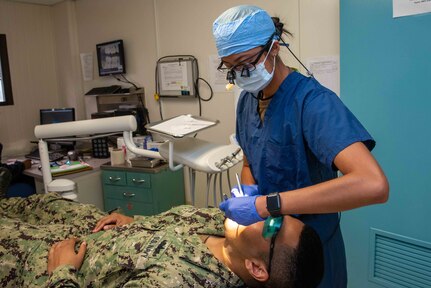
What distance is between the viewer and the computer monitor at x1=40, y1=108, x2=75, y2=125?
3594mm

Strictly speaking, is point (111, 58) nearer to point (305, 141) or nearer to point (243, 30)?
point (243, 30)

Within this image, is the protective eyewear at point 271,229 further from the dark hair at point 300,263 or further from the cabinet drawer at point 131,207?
the cabinet drawer at point 131,207

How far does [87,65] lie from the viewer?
3830mm

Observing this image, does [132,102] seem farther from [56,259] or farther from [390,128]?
[390,128]

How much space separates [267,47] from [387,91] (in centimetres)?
86

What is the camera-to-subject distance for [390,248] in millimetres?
1857

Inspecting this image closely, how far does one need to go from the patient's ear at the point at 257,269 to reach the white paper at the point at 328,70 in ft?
4.49

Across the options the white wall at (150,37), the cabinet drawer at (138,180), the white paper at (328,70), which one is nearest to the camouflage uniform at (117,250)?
the cabinet drawer at (138,180)

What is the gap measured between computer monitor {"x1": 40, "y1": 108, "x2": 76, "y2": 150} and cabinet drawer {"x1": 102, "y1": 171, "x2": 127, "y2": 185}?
0.85 m

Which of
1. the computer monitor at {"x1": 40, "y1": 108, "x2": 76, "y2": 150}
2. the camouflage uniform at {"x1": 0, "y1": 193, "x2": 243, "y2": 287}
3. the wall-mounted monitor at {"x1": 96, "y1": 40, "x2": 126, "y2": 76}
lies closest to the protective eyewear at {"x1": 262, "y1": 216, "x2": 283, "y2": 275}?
the camouflage uniform at {"x1": 0, "y1": 193, "x2": 243, "y2": 287}

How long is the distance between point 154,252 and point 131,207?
1597 mm

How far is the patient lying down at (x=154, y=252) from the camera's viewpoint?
114 cm

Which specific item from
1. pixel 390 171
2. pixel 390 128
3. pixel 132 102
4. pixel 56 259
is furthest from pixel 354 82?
pixel 132 102

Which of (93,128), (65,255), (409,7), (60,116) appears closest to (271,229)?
(65,255)
